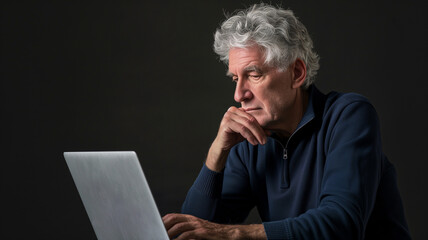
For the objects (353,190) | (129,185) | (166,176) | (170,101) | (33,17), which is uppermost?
(33,17)

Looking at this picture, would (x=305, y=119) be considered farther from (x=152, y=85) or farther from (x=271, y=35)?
(x=152, y=85)

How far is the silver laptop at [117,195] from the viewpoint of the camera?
106 cm

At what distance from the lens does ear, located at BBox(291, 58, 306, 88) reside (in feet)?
5.39

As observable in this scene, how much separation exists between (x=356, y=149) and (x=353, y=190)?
5.2 inches

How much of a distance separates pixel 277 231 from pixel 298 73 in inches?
25.5

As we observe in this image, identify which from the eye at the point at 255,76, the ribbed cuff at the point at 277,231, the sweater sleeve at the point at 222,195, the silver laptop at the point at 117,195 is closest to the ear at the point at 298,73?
the eye at the point at 255,76

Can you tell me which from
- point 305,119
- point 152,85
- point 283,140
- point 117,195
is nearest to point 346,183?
point 305,119

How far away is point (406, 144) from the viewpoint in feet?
10.6

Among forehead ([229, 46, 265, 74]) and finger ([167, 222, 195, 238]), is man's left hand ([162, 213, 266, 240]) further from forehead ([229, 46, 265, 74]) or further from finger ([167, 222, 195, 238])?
forehead ([229, 46, 265, 74])

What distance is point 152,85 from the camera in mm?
3223

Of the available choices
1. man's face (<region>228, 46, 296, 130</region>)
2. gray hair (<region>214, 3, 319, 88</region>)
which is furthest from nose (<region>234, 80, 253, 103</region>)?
gray hair (<region>214, 3, 319, 88</region>)

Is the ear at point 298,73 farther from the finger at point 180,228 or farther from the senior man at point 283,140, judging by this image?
the finger at point 180,228

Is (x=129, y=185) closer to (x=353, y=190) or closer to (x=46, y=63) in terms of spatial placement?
(x=353, y=190)

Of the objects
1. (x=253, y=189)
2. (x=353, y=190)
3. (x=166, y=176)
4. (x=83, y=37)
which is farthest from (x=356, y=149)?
(x=83, y=37)
